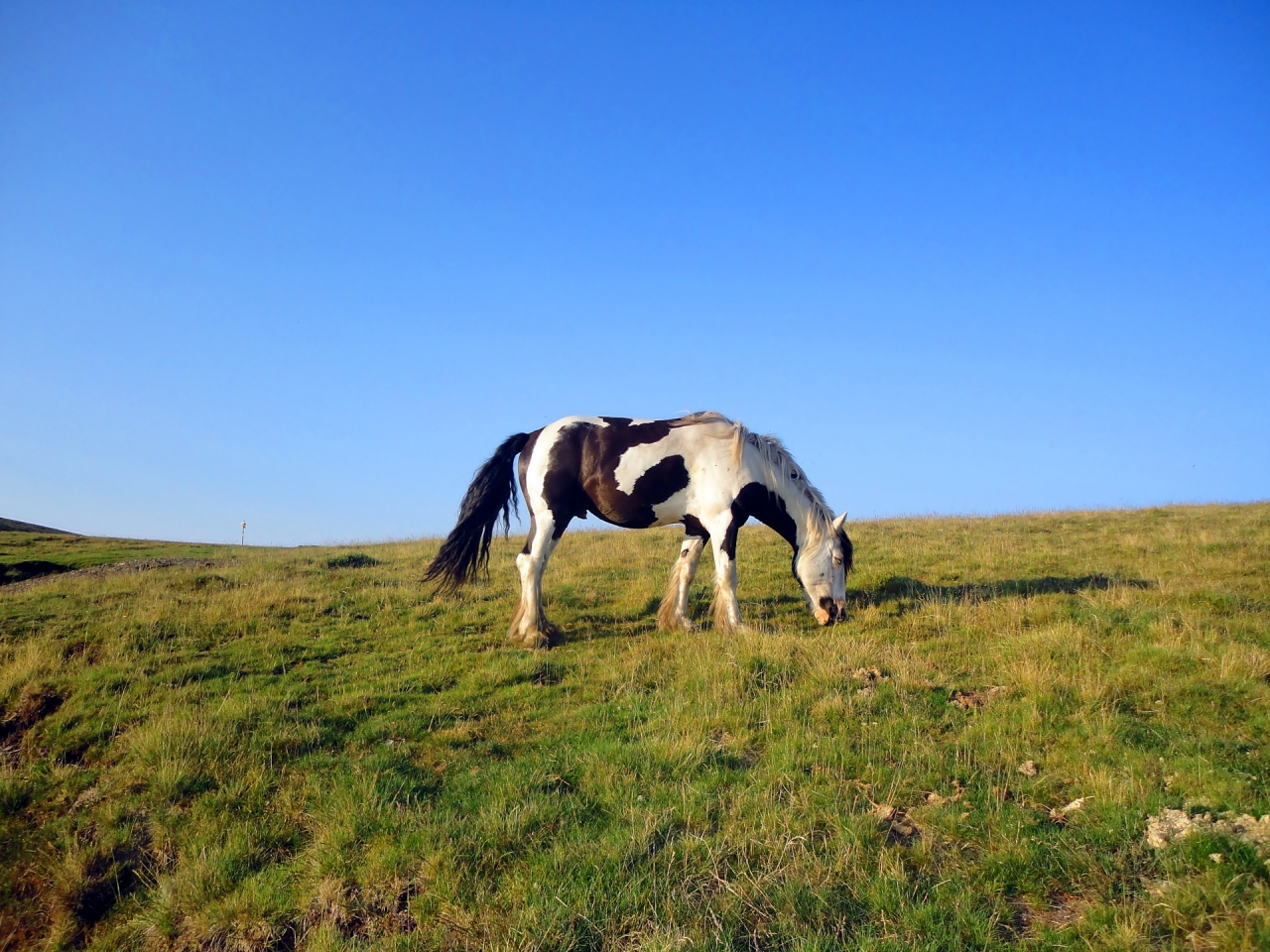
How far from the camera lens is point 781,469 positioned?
1009 centimetres

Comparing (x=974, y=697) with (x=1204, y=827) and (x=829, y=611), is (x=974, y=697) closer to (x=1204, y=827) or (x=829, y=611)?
(x=1204, y=827)

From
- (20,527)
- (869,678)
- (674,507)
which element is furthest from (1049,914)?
(20,527)

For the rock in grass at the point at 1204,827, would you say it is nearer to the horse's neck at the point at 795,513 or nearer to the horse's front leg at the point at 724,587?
the horse's front leg at the point at 724,587

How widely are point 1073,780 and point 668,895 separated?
3.00 metres

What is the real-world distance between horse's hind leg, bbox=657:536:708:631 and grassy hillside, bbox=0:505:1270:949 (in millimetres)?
339

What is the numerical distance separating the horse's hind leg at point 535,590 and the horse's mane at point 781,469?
2.17 m

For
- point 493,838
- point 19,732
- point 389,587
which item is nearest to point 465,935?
point 493,838

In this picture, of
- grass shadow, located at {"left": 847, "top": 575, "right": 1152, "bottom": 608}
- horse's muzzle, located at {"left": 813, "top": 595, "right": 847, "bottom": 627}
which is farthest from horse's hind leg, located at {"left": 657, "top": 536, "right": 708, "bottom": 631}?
grass shadow, located at {"left": 847, "top": 575, "right": 1152, "bottom": 608}

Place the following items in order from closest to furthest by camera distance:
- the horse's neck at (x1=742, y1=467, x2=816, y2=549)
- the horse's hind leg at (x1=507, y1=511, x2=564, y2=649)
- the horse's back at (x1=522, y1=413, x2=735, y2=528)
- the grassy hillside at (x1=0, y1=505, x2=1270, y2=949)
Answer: the grassy hillside at (x1=0, y1=505, x2=1270, y2=949) → the horse's hind leg at (x1=507, y1=511, x2=564, y2=649) → the horse's back at (x1=522, y1=413, x2=735, y2=528) → the horse's neck at (x1=742, y1=467, x2=816, y2=549)

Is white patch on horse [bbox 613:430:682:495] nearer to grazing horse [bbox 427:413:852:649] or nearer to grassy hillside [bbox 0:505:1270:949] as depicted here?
grazing horse [bbox 427:413:852:649]

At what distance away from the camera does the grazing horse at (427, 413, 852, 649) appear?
377 inches

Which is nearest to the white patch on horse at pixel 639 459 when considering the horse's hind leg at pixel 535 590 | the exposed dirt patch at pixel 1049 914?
the horse's hind leg at pixel 535 590

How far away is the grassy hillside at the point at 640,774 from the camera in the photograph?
160 inches

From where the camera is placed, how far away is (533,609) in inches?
367
